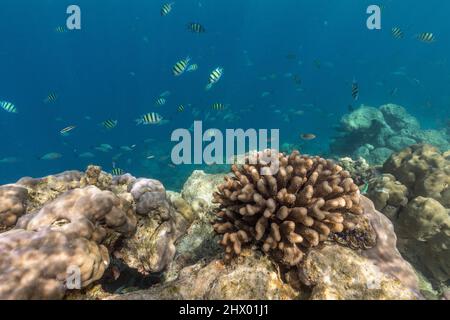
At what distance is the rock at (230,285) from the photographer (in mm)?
2713

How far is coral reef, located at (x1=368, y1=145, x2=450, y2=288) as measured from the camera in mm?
4695

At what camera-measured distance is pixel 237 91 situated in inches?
2694

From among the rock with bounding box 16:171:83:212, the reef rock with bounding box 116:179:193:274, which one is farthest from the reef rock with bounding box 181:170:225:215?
the rock with bounding box 16:171:83:212

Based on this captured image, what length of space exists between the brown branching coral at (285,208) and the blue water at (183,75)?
22129 mm

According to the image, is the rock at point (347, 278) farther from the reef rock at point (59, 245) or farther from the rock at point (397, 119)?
the rock at point (397, 119)

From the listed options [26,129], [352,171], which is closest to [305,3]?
[26,129]

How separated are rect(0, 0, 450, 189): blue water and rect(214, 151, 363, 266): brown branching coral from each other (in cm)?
2213

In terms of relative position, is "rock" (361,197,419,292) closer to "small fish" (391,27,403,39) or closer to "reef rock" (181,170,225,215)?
"reef rock" (181,170,225,215)

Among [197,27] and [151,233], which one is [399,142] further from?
[151,233]

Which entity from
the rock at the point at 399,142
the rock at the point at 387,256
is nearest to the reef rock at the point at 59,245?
the rock at the point at 387,256

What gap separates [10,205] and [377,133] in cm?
1543

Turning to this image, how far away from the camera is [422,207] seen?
4.71 metres

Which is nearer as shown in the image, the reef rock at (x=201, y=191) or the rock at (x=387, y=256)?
the rock at (x=387, y=256)
